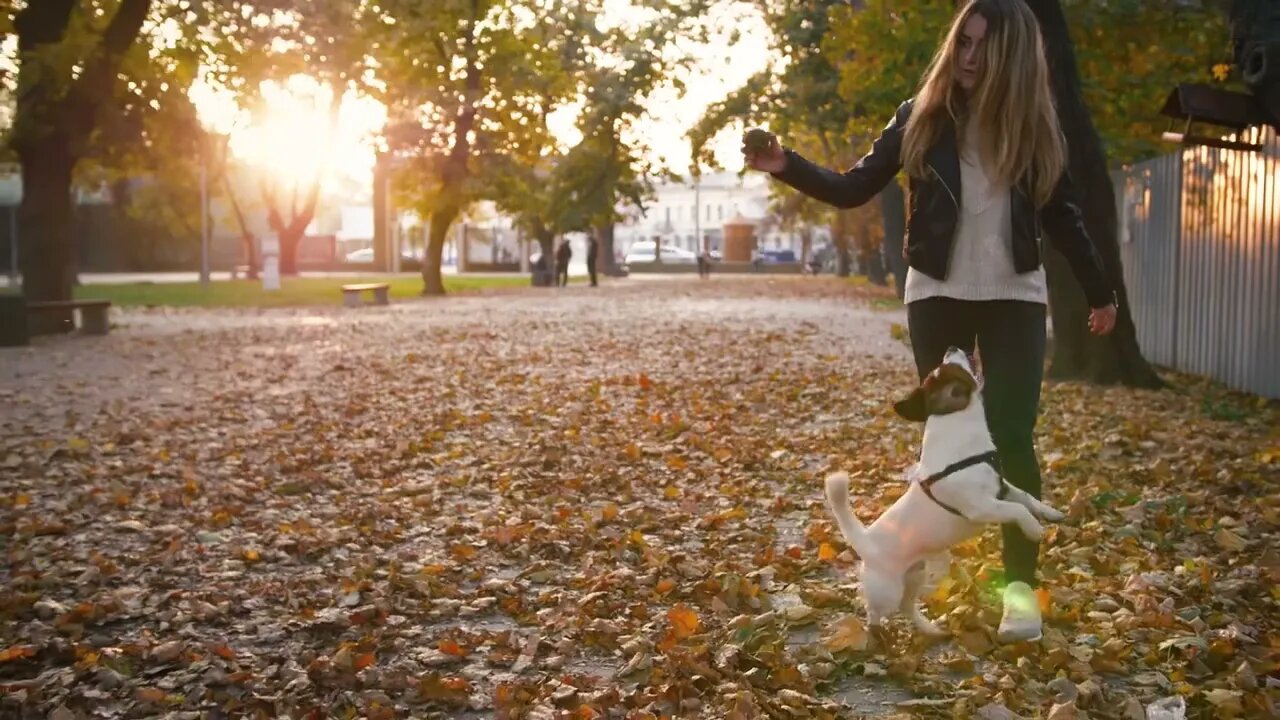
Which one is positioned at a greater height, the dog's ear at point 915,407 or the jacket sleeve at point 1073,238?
the jacket sleeve at point 1073,238

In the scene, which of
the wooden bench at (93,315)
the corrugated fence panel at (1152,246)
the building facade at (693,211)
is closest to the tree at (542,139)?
the wooden bench at (93,315)

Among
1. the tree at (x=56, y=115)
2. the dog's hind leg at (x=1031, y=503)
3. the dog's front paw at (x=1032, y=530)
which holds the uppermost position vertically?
the tree at (x=56, y=115)

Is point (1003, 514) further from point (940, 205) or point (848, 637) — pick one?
point (940, 205)

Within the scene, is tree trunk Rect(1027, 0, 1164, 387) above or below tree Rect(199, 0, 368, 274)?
below

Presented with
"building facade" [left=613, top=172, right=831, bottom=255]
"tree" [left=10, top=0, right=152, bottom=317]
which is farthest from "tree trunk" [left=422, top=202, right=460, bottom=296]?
"building facade" [left=613, top=172, right=831, bottom=255]

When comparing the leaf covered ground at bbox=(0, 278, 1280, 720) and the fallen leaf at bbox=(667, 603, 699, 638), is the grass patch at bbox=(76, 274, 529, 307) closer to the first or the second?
the leaf covered ground at bbox=(0, 278, 1280, 720)

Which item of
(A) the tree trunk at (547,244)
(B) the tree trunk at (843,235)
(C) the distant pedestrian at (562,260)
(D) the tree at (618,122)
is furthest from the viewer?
(A) the tree trunk at (547,244)

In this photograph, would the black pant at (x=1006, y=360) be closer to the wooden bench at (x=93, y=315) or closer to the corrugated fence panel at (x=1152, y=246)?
the corrugated fence panel at (x=1152, y=246)

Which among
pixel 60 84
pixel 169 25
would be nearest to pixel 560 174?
pixel 169 25

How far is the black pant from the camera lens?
429 centimetres

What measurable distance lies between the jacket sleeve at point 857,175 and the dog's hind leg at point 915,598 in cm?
123

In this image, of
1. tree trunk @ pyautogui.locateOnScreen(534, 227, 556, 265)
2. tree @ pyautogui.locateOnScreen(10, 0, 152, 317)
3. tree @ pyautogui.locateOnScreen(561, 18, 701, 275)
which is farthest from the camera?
tree trunk @ pyautogui.locateOnScreen(534, 227, 556, 265)

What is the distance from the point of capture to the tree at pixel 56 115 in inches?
774

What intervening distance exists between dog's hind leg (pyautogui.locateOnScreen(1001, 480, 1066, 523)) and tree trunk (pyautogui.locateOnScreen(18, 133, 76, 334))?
19107 mm
